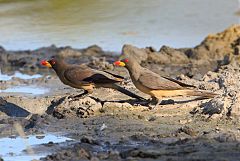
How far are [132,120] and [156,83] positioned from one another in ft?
2.48

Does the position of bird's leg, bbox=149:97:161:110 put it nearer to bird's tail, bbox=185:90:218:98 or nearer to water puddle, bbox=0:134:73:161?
bird's tail, bbox=185:90:218:98

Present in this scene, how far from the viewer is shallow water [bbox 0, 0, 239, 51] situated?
749 inches

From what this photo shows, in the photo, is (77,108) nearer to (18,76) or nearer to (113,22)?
(18,76)

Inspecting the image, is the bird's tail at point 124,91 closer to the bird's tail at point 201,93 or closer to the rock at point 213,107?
the bird's tail at point 201,93

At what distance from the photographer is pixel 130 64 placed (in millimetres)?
11227

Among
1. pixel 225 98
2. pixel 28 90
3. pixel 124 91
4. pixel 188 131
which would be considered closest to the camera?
pixel 188 131

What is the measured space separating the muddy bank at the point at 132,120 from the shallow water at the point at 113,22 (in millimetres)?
3723

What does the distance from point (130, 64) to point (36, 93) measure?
265 centimetres

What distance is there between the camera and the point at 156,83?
1097 centimetres

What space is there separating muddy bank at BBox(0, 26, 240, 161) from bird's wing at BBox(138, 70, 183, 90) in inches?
10.6

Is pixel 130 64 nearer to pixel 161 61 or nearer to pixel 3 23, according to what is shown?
pixel 161 61

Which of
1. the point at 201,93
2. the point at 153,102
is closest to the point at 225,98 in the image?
the point at 201,93

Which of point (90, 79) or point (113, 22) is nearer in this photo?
point (90, 79)

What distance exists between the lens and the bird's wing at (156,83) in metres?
10.9
